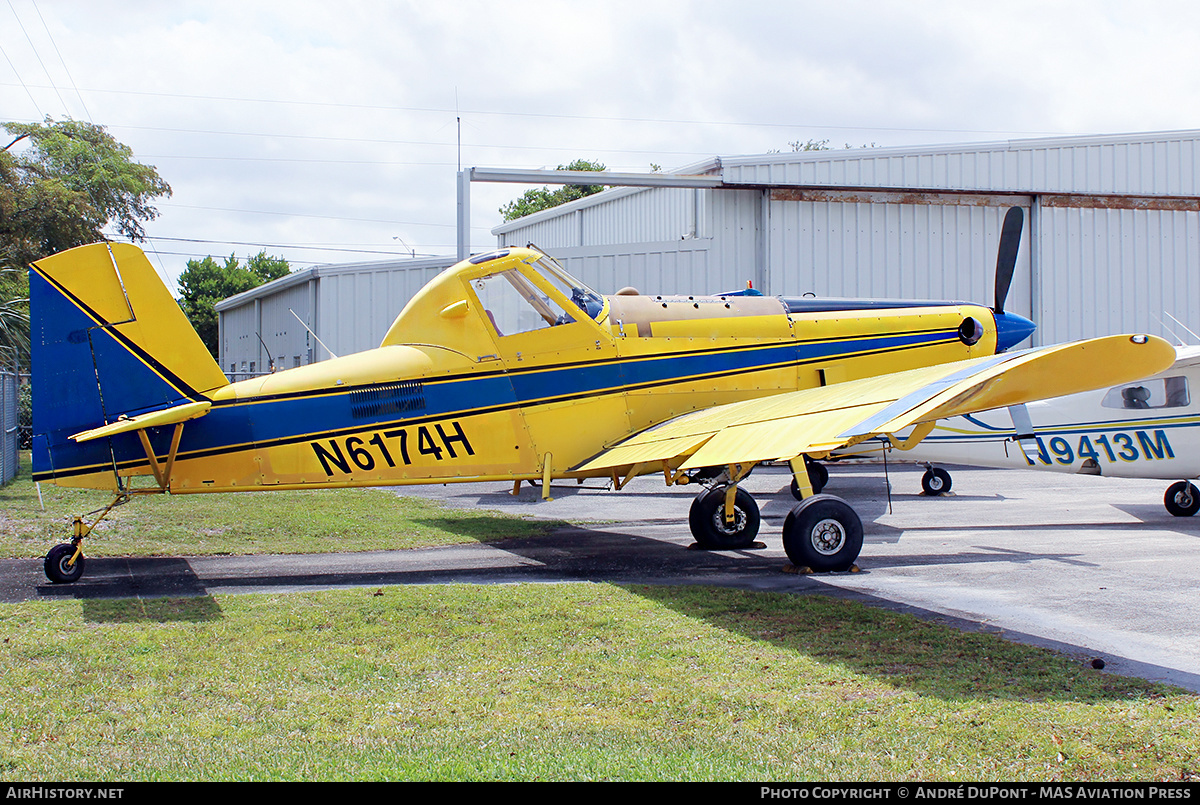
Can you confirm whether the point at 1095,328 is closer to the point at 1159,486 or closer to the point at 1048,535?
the point at 1159,486

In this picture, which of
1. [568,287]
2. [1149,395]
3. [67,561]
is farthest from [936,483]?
[67,561]

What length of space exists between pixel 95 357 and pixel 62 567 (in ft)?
6.58

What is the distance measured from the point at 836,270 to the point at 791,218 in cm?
187

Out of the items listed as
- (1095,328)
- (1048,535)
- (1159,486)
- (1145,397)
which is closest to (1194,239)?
(1095,328)

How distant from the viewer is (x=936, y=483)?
55.9 feet

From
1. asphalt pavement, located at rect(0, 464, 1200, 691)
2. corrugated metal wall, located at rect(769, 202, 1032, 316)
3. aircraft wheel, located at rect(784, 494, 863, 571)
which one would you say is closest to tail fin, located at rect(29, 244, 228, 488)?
asphalt pavement, located at rect(0, 464, 1200, 691)

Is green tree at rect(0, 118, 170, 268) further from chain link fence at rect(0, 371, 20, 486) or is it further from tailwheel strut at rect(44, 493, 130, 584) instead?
tailwheel strut at rect(44, 493, 130, 584)

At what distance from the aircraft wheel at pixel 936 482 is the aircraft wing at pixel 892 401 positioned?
8.99 meters

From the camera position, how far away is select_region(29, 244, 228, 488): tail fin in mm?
8766

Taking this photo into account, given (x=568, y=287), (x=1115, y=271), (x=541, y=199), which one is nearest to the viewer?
(x=568, y=287)

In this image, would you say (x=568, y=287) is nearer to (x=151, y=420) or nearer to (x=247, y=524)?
(x=151, y=420)

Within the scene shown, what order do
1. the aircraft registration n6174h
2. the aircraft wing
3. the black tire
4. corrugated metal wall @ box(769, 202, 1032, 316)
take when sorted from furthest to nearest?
corrugated metal wall @ box(769, 202, 1032, 316)
the black tire
the aircraft registration n6174h
the aircraft wing

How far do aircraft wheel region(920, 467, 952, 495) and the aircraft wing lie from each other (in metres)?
8.99

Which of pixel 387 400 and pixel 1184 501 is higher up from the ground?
pixel 387 400
